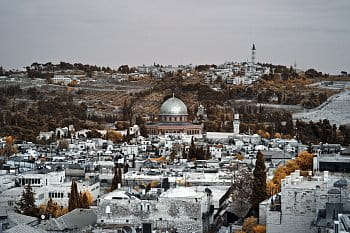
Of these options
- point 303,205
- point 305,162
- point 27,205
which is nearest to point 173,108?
point 305,162

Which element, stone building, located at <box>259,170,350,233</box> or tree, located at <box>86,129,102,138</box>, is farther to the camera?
tree, located at <box>86,129,102,138</box>

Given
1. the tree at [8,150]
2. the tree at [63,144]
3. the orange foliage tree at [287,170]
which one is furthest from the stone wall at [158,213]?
the tree at [63,144]

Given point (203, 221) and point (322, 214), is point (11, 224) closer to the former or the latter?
point (203, 221)

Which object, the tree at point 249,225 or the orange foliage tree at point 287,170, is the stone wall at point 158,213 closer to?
the tree at point 249,225

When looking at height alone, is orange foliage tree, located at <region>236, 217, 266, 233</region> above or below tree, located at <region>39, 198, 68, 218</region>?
above

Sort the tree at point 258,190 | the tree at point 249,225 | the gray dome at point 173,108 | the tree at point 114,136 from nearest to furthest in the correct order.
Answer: the tree at point 249,225, the tree at point 258,190, the tree at point 114,136, the gray dome at point 173,108

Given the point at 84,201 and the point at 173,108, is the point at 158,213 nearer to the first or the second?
the point at 84,201

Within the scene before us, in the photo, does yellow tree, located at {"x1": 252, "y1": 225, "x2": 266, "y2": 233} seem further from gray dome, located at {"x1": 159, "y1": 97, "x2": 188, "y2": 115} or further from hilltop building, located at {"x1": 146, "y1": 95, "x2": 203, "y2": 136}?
gray dome, located at {"x1": 159, "y1": 97, "x2": 188, "y2": 115}

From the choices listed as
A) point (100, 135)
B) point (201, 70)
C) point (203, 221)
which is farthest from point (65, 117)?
point (201, 70)

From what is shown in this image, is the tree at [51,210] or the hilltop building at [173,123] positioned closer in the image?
the tree at [51,210]

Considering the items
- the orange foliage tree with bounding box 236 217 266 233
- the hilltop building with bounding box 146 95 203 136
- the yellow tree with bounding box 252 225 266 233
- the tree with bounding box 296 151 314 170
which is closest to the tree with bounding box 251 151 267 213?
the orange foliage tree with bounding box 236 217 266 233
